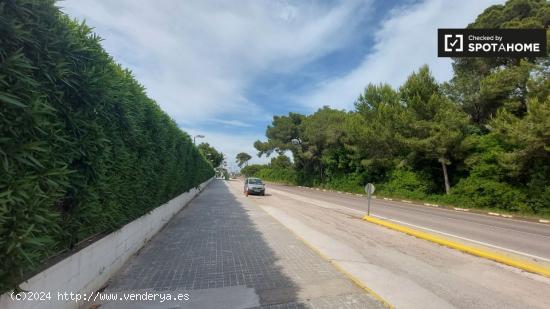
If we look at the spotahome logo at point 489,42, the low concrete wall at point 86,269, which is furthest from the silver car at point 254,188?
the low concrete wall at point 86,269

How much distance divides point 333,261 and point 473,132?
2426 centimetres

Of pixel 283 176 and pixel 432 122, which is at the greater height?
pixel 432 122

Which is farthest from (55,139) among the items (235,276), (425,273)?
(425,273)

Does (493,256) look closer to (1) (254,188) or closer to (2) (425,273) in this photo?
(2) (425,273)

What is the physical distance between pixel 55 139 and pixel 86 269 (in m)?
2.24

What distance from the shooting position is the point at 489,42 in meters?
18.2

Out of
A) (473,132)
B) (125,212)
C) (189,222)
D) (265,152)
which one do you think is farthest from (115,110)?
(265,152)

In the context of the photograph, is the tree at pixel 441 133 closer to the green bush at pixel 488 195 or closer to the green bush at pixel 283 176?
the green bush at pixel 488 195

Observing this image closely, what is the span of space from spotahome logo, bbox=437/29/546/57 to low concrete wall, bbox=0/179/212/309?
15.5 meters

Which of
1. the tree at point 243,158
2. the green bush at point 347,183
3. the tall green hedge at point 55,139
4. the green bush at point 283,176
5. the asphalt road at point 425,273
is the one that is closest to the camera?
the tall green hedge at point 55,139

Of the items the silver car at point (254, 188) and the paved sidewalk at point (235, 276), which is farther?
the silver car at point (254, 188)

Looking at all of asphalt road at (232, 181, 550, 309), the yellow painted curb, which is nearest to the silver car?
asphalt road at (232, 181, 550, 309)

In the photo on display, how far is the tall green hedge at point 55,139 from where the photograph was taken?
94.1 inches

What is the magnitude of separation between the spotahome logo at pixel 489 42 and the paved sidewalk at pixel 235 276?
528 inches
